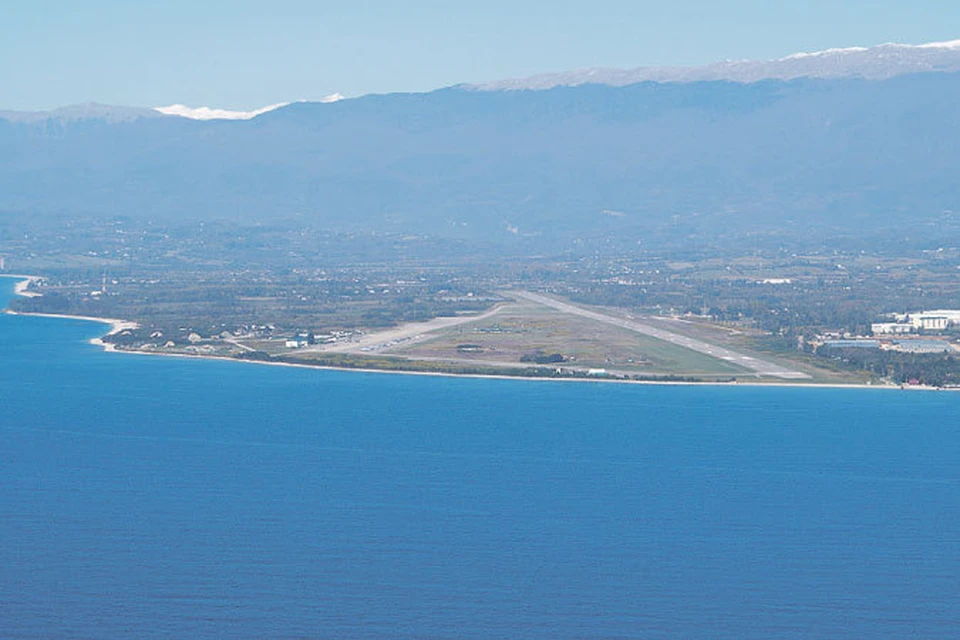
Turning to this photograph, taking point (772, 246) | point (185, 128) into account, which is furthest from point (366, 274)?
point (185, 128)

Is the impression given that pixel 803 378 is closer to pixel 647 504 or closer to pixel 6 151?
pixel 647 504

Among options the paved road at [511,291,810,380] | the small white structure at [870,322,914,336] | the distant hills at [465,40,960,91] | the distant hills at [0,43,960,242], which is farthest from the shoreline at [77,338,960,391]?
the distant hills at [465,40,960,91]

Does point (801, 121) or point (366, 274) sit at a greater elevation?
point (801, 121)

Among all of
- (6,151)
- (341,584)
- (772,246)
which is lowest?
(341,584)

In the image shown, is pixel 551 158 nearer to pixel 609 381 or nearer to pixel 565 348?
pixel 565 348

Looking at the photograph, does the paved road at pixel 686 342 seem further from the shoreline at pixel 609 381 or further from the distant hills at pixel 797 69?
the distant hills at pixel 797 69

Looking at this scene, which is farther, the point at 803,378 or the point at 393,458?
the point at 803,378
